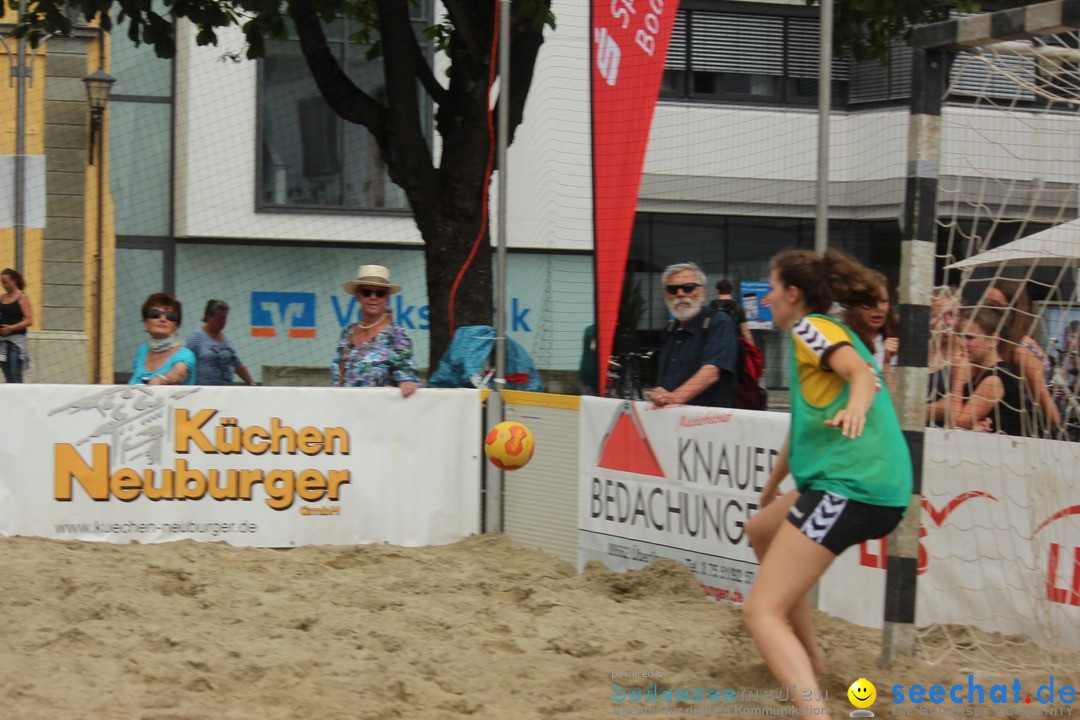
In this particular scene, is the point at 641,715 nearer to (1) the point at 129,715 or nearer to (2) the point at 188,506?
(1) the point at 129,715

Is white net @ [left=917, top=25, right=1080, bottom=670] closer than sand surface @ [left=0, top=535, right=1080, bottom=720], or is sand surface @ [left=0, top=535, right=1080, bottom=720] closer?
sand surface @ [left=0, top=535, right=1080, bottom=720]

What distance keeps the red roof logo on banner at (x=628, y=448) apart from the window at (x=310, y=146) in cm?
1082

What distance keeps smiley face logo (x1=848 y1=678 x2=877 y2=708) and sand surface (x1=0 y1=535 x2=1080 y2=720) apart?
60 millimetres

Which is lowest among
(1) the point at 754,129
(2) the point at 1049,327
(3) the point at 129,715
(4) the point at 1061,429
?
(3) the point at 129,715

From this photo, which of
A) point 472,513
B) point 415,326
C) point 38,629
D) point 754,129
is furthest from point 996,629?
point 415,326

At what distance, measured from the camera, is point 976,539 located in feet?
18.4

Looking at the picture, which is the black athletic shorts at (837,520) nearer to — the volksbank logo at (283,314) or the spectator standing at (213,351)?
the spectator standing at (213,351)

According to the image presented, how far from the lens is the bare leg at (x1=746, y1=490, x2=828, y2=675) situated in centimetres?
451

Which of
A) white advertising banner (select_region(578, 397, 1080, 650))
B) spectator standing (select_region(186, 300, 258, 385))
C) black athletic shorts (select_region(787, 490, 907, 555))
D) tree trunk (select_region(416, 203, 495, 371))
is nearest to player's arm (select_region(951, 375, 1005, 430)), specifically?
white advertising banner (select_region(578, 397, 1080, 650))

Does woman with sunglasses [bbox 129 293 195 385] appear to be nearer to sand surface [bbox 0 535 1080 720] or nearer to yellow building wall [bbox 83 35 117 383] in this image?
sand surface [bbox 0 535 1080 720]

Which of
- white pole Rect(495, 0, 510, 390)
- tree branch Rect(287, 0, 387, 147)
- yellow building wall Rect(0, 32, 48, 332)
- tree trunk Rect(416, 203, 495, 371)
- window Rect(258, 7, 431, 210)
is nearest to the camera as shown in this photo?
white pole Rect(495, 0, 510, 390)

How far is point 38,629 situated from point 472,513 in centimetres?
340

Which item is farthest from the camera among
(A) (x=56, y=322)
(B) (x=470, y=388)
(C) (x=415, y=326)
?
(C) (x=415, y=326)

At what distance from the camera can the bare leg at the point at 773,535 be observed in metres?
4.51
